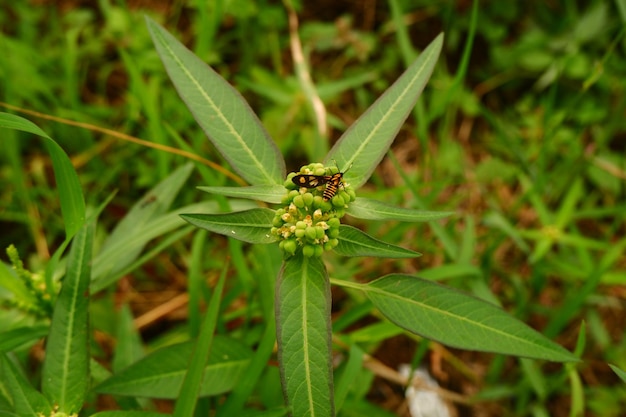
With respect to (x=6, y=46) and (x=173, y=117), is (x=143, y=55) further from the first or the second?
(x=6, y=46)

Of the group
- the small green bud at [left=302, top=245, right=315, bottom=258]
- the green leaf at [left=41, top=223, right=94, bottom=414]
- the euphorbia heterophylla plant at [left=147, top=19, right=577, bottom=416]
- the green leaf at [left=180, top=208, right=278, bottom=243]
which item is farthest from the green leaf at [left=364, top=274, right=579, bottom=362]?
the green leaf at [left=41, top=223, right=94, bottom=414]

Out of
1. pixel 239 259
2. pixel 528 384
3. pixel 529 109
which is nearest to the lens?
pixel 239 259

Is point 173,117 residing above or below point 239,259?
above

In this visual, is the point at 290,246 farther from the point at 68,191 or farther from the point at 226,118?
the point at 68,191

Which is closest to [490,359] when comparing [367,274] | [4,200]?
[367,274]

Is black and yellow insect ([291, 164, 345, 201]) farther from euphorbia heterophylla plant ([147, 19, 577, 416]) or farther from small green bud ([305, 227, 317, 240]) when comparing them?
small green bud ([305, 227, 317, 240])

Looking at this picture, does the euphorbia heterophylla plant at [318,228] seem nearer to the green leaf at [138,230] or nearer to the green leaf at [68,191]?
the green leaf at [68,191]
